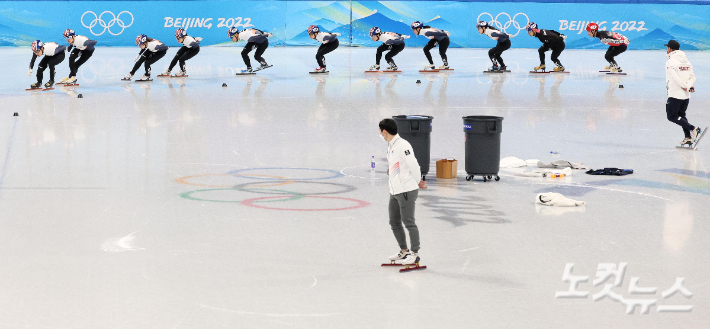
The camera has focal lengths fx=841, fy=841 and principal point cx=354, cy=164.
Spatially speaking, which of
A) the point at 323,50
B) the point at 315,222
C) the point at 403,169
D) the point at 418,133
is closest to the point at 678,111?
the point at 418,133

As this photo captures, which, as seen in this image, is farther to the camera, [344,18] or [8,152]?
[344,18]

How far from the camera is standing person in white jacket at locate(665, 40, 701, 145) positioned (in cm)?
1408

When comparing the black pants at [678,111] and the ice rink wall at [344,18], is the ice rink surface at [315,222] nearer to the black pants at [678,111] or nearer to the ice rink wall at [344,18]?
the black pants at [678,111]

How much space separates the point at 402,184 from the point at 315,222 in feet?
6.90

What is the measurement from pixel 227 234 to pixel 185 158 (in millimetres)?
5006

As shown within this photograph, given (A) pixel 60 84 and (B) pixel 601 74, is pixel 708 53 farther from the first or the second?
(A) pixel 60 84

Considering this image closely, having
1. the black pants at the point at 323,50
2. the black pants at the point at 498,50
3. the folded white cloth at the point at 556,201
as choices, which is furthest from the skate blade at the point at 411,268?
the black pants at the point at 498,50

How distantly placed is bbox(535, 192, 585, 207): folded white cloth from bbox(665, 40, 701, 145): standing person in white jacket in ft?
17.4

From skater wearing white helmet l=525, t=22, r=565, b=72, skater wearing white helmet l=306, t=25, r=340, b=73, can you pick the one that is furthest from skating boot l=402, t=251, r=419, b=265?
skater wearing white helmet l=525, t=22, r=565, b=72

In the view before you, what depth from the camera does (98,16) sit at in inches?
1540

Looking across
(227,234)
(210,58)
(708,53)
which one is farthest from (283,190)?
(708,53)

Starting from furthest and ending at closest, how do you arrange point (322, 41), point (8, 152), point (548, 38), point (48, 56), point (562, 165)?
1. point (322, 41)
2. point (548, 38)
3. point (48, 56)
4. point (8, 152)
5. point (562, 165)

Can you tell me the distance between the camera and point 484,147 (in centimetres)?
1138

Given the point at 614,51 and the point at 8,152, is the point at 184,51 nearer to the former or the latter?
the point at 614,51
